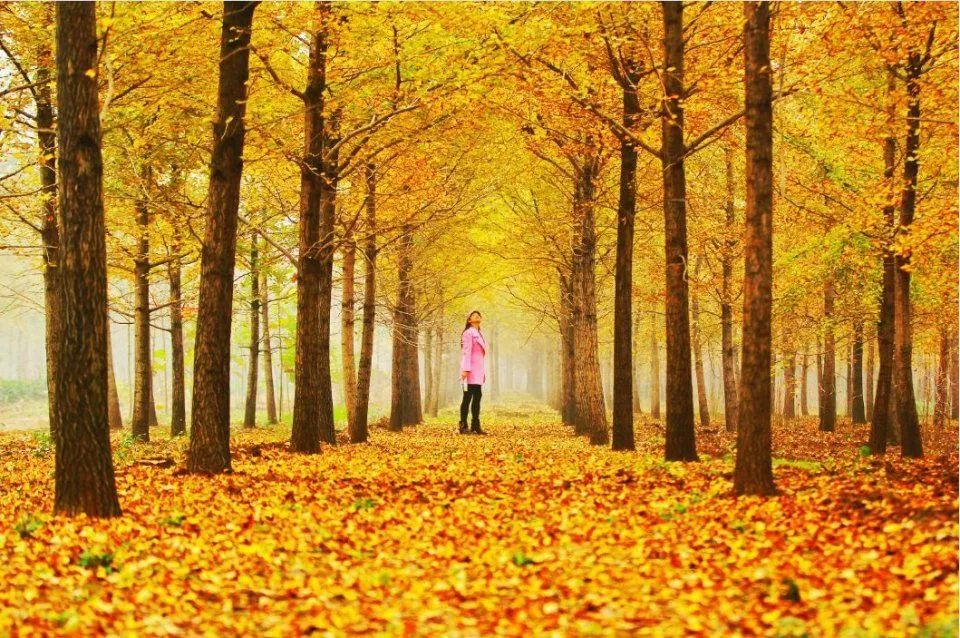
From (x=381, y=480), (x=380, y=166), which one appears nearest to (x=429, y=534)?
(x=381, y=480)

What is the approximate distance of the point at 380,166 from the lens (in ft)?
48.2

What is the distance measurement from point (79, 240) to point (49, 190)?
28.6ft

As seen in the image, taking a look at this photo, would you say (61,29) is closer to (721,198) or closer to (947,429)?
(721,198)

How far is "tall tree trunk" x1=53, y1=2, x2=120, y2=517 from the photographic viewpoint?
671 cm

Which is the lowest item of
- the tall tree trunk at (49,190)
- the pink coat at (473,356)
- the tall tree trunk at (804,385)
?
the tall tree trunk at (804,385)

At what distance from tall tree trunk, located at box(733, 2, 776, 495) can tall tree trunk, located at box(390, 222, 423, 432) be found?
12618 mm

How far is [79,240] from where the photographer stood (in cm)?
675

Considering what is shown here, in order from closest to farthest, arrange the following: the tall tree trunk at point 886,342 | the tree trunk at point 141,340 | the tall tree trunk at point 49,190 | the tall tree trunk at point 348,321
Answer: the tall tree trunk at point 49,190, the tall tree trunk at point 886,342, the tall tree trunk at point 348,321, the tree trunk at point 141,340

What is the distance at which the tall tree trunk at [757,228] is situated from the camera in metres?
7.39

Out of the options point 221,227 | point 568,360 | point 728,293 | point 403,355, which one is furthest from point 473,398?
point 221,227

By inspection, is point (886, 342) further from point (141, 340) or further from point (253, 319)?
point (253, 319)

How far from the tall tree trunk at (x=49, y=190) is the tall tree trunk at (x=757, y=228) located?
34.1 feet

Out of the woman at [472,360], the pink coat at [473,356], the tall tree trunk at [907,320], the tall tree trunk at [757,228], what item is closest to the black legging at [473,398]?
the woman at [472,360]

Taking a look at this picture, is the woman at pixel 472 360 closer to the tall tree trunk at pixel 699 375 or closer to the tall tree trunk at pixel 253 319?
the tall tree trunk at pixel 253 319
